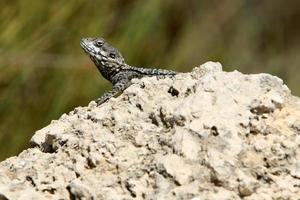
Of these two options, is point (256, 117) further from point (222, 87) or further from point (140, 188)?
point (140, 188)

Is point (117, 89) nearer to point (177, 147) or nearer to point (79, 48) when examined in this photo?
point (177, 147)

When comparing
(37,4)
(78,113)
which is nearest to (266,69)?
(37,4)

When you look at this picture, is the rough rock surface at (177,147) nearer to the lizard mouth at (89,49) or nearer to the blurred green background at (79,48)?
the lizard mouth at (89,49)

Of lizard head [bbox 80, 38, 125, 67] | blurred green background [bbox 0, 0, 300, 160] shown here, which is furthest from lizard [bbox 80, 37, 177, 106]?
blurred green background [bbox 0, 0, 300, 160]

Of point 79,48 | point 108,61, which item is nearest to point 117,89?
point 108,61

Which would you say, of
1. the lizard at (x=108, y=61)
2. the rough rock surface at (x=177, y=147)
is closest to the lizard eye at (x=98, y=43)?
the lizard at (x=108, y=61)
